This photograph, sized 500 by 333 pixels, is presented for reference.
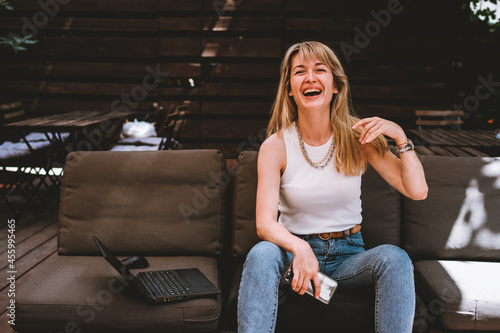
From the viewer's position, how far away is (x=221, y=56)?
6113mm

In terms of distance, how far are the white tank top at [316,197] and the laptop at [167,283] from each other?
0.46 metres

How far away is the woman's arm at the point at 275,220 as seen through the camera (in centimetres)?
157

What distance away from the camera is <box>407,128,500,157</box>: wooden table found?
3318 mm

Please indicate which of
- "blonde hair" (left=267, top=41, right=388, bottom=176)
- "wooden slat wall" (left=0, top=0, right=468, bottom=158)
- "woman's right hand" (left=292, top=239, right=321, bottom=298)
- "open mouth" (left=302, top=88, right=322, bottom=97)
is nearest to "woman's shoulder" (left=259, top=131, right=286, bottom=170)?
"blonde hair" (left=267, top=41, right=388, bottom=176)

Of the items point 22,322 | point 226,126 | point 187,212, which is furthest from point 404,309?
point 226,126

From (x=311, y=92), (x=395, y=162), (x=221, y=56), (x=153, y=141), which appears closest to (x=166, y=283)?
(x=311, y=92)

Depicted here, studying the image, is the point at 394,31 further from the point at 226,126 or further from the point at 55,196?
the point at 55,196

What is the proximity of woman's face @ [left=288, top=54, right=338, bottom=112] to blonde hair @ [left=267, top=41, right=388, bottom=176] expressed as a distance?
0.10ft

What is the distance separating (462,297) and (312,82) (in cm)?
112

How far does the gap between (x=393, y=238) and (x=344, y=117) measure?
0.67m

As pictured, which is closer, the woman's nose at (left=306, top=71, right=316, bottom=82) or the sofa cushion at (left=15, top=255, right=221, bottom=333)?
the sofa cushion at (left=15, top=255, right=221, bottom=333)

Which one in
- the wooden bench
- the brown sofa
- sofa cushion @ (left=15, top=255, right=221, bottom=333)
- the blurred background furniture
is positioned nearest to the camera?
sofa cushion @ (left=15, top=255, right=221, bottom=333)

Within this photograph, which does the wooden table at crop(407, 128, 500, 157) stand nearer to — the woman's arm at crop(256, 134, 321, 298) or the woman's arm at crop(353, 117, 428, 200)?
the woman's arm at crop(353, 117, 428, 200)

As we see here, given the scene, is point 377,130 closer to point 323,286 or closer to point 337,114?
point 337,114
